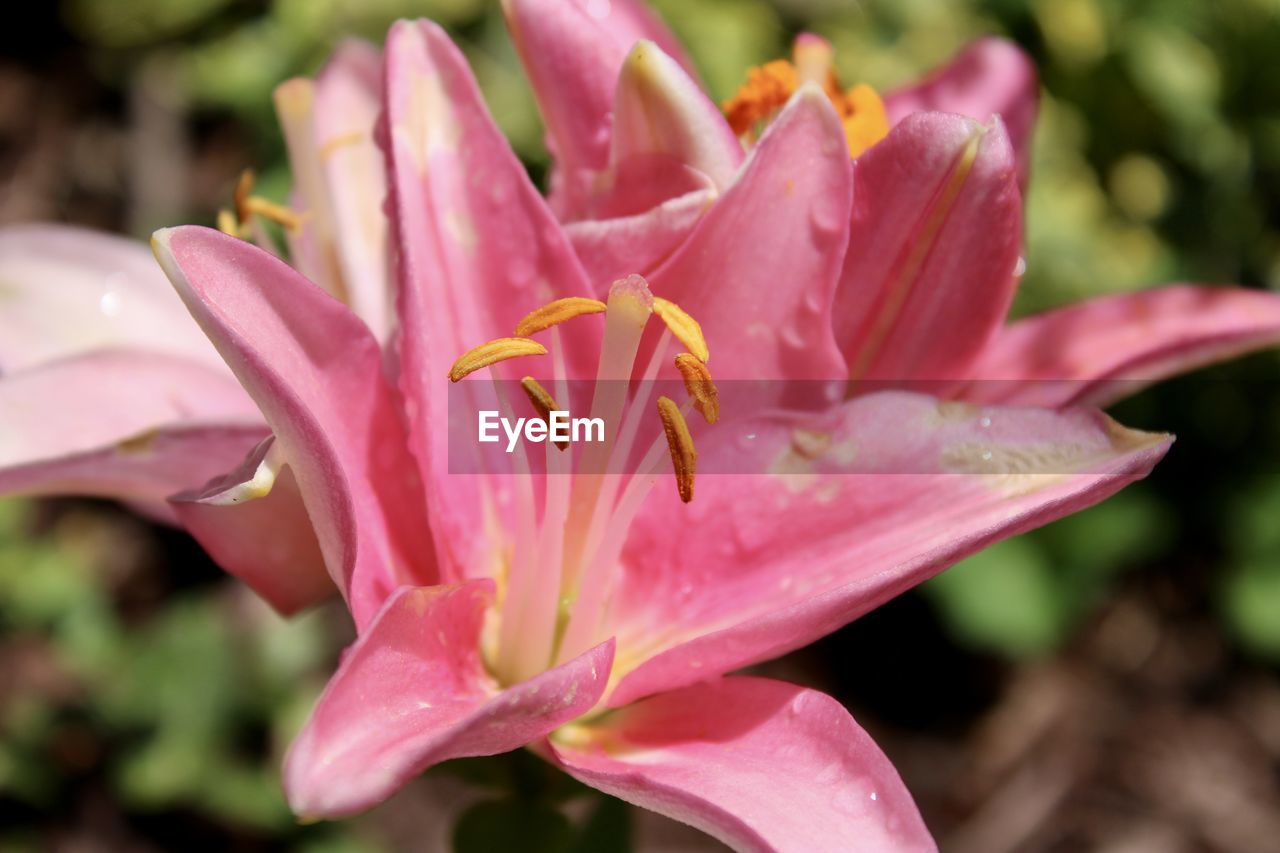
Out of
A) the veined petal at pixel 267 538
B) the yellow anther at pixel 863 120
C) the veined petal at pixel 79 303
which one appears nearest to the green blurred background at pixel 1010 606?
the veined petal at pixel 79 303

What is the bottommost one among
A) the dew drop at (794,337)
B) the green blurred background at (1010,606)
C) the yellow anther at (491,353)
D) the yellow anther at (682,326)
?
the green blurred background at (1010,606)

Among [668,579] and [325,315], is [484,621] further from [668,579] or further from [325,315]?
[325,315]

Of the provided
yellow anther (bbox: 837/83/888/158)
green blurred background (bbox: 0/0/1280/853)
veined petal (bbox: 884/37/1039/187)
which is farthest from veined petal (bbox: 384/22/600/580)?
green blurred background (bbox: 0/0/1280/853)

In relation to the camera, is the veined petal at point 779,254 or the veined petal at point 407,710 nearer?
the veined petal at point 407,710

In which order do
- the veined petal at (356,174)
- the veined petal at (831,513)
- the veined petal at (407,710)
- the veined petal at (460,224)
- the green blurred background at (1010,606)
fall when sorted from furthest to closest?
1. the green blurred background at (1010,606)
2. the veined petal at (356,174)
3. the veined petal at (460,224)
4. the veined petal at (831,513)
5. the veined petal at (407,710)

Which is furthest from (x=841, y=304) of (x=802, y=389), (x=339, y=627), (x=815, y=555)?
(x=339, y=627)

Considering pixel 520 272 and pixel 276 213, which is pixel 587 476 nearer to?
pixel 520 272

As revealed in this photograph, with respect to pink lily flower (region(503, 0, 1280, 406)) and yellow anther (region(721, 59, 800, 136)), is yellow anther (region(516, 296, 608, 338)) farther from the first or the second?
yellow anther (region(721, 59, 800, 136))

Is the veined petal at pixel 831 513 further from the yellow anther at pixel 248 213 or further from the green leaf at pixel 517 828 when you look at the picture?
the yellow anther at pixel 248 213
